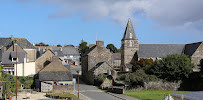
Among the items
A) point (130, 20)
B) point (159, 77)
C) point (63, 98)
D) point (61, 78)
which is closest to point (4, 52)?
point (61, 78)

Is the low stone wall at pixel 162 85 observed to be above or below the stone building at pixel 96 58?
below

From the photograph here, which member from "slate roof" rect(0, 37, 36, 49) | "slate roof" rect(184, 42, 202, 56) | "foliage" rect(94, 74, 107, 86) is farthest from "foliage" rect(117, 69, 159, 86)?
"slate roof" rect(184, 42, 202, 56)

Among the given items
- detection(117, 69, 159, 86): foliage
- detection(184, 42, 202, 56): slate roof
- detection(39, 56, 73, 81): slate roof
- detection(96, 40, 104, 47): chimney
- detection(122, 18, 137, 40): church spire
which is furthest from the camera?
detection(122, 18, 137, 40): church spire

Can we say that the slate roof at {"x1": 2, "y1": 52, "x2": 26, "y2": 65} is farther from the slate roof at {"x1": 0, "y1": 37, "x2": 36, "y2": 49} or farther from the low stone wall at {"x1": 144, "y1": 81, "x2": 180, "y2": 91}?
the low stone wall at {"x1": 144, "y1": 81, "x2": 180, "y2": 91}

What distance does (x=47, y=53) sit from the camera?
50.9 meters

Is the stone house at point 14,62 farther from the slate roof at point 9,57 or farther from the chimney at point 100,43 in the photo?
the chimney at point 100,43

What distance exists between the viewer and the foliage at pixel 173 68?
140 ft

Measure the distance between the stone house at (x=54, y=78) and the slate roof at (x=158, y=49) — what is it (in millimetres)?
36558

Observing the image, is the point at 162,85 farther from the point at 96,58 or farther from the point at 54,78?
the point at 54,78

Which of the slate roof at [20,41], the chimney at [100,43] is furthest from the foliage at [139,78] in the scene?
the slate roof at [20,41]

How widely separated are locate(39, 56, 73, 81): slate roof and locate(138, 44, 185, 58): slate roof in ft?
119

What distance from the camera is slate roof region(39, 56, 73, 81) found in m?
40.8

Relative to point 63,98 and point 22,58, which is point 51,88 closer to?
point 63,98

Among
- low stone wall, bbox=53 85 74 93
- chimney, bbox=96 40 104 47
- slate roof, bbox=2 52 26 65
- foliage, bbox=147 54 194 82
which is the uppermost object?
chimney, bbox=96 40 104 47
